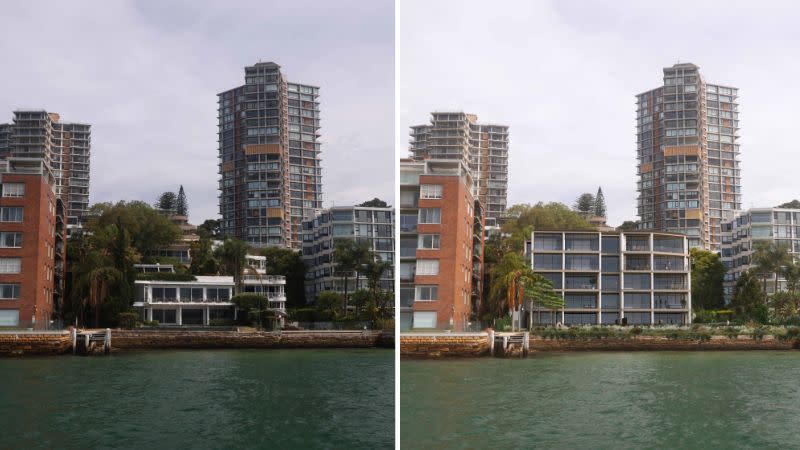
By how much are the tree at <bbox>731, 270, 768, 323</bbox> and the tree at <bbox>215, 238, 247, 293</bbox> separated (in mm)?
7553

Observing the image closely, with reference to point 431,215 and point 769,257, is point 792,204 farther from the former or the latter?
point 431,215

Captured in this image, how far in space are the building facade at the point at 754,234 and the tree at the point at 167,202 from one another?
307 inches

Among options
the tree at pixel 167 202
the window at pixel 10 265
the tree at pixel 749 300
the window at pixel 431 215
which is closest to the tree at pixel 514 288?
the window at pixel 431 215

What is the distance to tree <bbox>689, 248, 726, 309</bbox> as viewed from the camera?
41.5 feet

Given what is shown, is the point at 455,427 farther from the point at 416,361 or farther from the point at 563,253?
the point at 563,253

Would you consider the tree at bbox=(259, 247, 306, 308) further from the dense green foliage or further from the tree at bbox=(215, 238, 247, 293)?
the dense green foliage

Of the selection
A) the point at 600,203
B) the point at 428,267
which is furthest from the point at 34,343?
the point at 600,203

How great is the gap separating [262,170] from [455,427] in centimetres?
557

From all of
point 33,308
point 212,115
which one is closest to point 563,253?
point 212,115

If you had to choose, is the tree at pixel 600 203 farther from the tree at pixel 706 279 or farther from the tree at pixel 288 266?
the tree at pixel 288 266

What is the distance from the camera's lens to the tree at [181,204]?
10.6m

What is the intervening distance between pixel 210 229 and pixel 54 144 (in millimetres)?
2297

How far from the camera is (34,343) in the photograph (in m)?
12.1

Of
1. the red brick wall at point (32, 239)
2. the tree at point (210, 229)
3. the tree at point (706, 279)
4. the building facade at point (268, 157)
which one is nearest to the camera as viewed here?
A: the red brick wall at point (32, 239)
